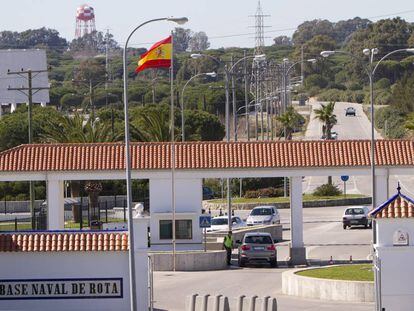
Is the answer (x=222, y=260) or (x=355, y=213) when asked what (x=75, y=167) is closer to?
(x=222, y=260)

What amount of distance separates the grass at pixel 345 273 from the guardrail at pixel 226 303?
247 inches

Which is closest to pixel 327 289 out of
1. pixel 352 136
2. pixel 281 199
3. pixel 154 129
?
pixel 154 129

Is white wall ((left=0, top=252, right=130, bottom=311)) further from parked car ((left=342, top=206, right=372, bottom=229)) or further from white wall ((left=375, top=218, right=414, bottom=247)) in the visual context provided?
parked car ((left=342, top=206, right=372, bottom=229))

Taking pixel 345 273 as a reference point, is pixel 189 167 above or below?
above

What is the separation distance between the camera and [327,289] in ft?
122

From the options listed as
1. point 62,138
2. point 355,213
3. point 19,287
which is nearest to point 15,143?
point 62,138

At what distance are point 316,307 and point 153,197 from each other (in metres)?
15.9

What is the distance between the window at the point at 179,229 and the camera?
4994 centimetres

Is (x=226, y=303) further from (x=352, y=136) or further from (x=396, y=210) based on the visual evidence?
(x=352, y=136)

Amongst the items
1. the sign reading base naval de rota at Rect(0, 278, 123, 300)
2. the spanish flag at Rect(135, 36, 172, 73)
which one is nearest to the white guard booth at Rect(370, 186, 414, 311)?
the sign reading base naval de rota at Rect(0, 278, 123, 300)

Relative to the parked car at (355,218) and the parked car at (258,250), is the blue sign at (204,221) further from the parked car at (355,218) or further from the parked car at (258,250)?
the parked car at (355,218)

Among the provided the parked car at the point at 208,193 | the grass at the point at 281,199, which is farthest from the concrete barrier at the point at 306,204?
the parked car at the point at 208,193

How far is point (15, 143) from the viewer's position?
294ft

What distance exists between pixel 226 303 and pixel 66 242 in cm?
571
